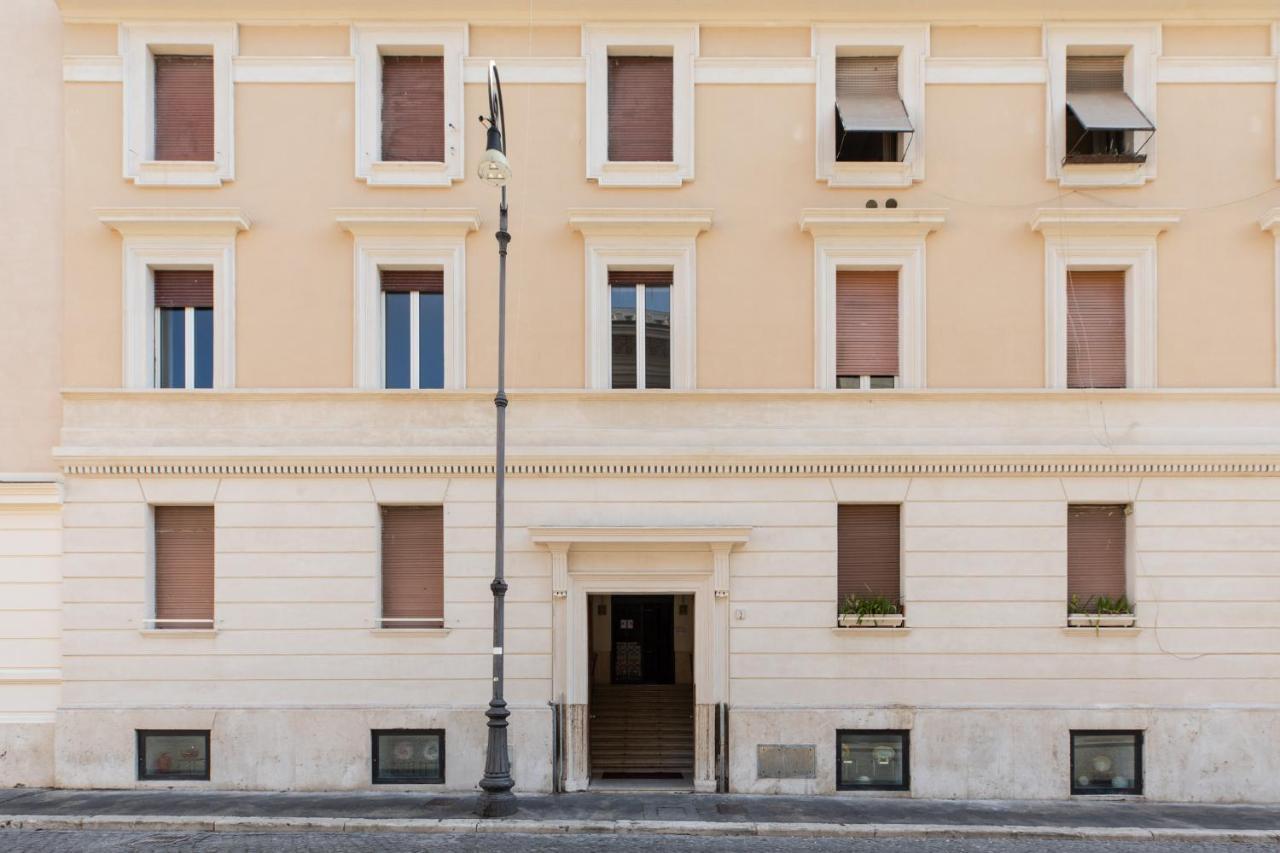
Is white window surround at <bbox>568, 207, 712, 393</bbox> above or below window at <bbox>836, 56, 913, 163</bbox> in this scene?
below

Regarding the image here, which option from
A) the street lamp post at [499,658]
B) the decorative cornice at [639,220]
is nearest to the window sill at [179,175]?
the street lamp post at [499,658]

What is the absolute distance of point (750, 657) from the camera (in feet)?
39.6

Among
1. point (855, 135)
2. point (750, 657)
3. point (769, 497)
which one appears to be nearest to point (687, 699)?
point (750, 657)

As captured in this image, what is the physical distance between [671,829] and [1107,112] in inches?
452

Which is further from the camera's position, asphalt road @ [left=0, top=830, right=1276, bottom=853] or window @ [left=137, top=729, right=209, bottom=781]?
window @ [left=137, top=729, right=209, bottom=781]

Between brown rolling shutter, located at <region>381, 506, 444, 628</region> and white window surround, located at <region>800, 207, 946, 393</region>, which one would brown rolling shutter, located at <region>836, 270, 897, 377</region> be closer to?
white window surround, located at <region>800, 207, 946, 393</region>

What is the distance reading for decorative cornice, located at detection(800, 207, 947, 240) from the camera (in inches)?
475

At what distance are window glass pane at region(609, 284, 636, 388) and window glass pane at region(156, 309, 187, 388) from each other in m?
6.40

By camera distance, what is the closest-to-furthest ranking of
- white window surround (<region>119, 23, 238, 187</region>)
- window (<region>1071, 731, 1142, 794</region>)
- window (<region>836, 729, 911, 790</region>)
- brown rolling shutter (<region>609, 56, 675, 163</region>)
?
1. window (<region>1071, 731, 1142, 794</region>)
2. window (<region>836, 729, 911, 790</region>)
3. white window surround (<region>119, 23, 238, 187</region>)
4. brown rolling shutter (<region>609, 56, 675, 163</region>)

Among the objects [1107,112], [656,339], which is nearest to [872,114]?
[1107,112]

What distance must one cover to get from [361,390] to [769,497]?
20.0ft

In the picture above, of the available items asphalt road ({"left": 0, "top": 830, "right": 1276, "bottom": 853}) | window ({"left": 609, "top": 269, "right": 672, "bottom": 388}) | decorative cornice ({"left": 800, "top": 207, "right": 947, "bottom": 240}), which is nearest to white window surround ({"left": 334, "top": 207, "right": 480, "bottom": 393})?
window ({"left": 609, "top": 269, "right": 672, "bottom": 388})

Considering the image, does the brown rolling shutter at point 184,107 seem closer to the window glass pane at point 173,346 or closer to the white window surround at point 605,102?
the window glass pane at point 173,346

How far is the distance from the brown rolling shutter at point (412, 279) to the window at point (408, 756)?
643cm
